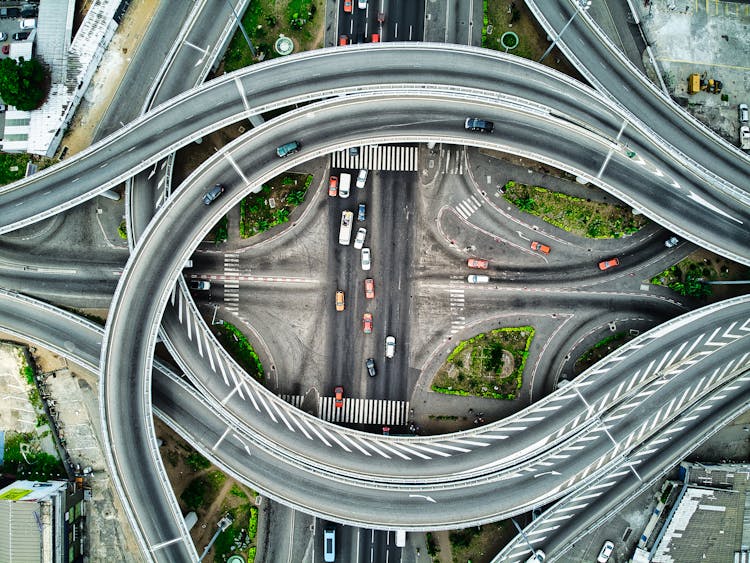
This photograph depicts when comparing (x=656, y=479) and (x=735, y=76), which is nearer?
(x=656, y=479)

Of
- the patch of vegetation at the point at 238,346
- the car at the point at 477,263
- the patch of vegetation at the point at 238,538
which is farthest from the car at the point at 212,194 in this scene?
the patch of vegetation at the point at 238,538

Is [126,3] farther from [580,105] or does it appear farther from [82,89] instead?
[580,105]

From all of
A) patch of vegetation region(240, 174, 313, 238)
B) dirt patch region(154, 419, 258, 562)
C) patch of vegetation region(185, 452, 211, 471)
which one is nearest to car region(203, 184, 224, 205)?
patch of vegetation region(240, 174, 313, 238)

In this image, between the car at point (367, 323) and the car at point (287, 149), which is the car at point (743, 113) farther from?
the car at point (287, 149)

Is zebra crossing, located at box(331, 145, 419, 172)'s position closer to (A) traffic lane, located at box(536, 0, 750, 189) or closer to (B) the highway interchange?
(B) the highway interchange

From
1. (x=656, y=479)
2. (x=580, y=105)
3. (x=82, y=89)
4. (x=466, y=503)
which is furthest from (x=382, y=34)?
(x=656, y=479)

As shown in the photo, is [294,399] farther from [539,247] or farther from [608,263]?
[608,263]
